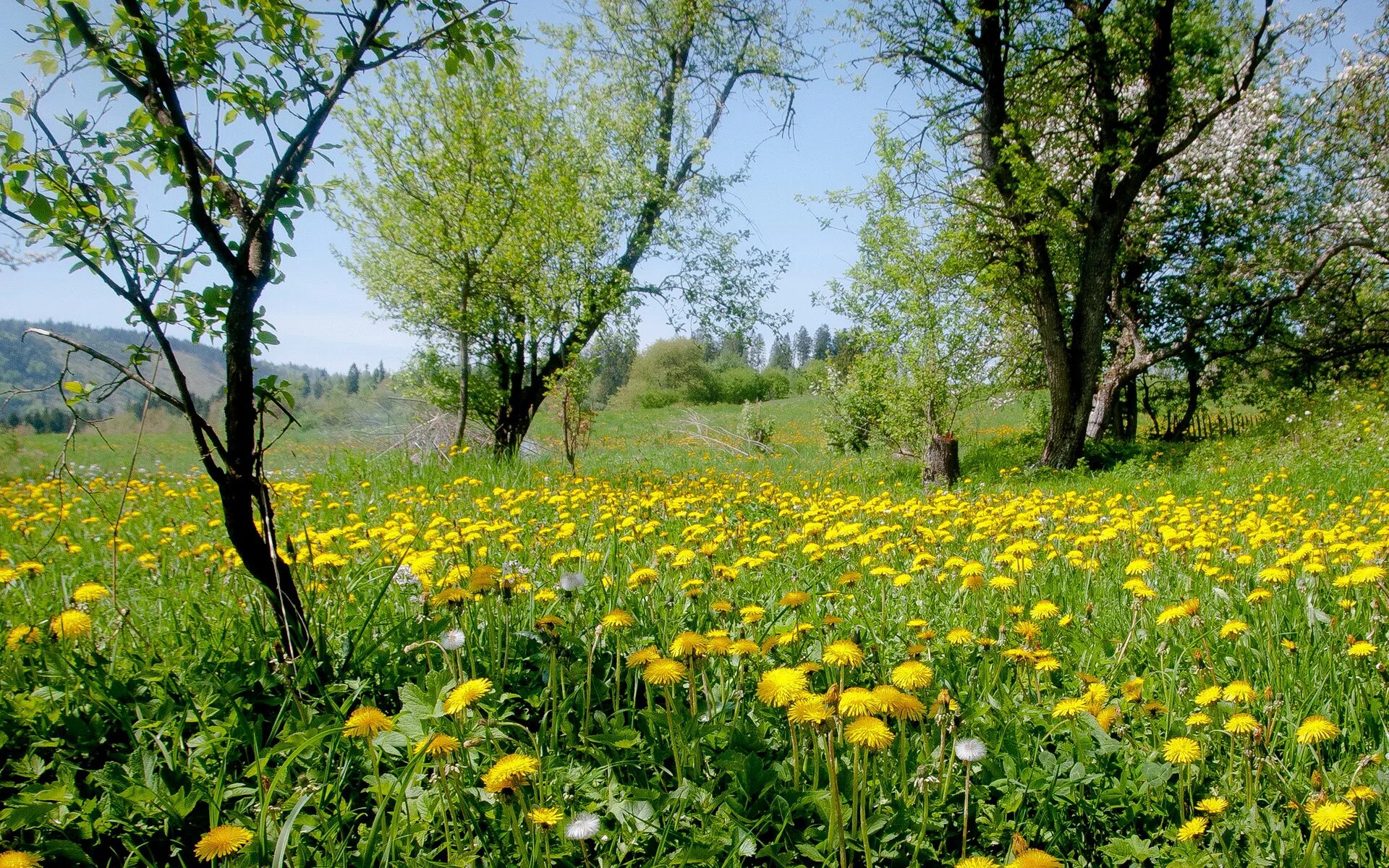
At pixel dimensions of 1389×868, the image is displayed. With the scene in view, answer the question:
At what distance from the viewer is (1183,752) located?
1.36m

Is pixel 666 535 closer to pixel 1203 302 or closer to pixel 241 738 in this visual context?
pixel 241 738

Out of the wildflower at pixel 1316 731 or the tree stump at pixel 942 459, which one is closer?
the wildflower at pixel 1316 731

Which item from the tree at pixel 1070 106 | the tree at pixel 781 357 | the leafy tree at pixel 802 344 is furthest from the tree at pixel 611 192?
the leafy tree at pixel 802 344

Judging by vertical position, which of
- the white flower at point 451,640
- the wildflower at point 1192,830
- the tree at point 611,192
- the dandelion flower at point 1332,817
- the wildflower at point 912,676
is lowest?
the wildflower at point 1192,830

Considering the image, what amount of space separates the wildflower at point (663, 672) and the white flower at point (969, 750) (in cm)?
56

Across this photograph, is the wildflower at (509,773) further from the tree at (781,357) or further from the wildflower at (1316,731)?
the tree at (781,357)

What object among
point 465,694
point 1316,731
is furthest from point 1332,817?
point 465,694

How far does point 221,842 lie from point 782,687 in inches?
37.9

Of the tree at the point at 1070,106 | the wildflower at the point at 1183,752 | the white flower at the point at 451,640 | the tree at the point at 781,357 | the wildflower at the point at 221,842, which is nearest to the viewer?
A: the wildflower at the point at 221,842

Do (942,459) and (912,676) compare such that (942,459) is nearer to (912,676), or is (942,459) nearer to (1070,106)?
(1070,106)

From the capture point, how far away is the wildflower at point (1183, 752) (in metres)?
1.35

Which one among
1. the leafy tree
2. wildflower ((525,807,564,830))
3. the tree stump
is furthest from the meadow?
the leafy tree

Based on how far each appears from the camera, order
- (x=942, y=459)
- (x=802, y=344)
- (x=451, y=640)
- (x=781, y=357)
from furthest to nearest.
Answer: (x=802, y=344), (x=781, y=357), (x=942, y=459), (x=451, y=640)

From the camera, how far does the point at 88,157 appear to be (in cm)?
163
